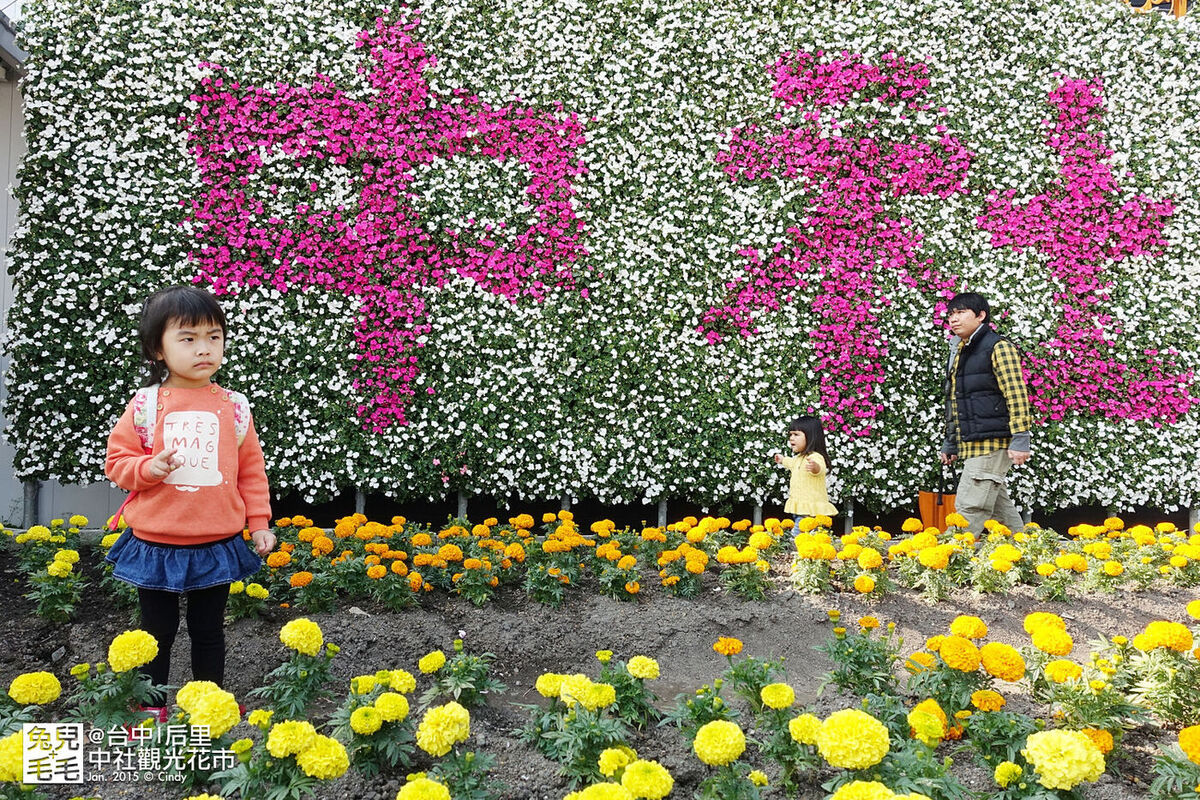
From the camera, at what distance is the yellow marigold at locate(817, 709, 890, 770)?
1.38 m

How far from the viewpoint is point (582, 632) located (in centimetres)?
288

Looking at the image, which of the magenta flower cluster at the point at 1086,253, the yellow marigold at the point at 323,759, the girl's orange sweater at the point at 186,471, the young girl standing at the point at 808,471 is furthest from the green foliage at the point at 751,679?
the magenta flower cluster at the point at 1086,253

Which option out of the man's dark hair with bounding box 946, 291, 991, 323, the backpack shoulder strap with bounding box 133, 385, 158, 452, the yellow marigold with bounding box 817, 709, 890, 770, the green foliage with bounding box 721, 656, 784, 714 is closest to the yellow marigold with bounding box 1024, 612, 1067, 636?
the green foliage with bounding box 721, 656, 784, 714

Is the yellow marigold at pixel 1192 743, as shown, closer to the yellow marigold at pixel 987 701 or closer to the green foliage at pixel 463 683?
the yellow marigold at pixel 987 701

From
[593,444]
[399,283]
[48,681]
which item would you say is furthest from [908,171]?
[48,681]

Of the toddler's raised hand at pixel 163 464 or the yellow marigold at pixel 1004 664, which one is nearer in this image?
the yellow marigold at pixel 1004 664

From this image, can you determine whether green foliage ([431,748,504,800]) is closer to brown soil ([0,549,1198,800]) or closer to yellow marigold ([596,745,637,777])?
yellow marigold ([596,745,637,777])

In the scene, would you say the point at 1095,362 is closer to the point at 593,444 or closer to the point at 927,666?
the point at 593,444

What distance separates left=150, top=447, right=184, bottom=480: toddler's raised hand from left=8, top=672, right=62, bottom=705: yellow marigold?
0.53 meters

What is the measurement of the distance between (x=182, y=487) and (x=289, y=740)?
101 cm

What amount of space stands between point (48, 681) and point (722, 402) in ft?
13.0

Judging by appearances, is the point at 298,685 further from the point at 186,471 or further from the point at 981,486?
the point at 981,486

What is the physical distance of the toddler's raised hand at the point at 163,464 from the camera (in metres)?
1.97

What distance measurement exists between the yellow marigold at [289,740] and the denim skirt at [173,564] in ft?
2.79
